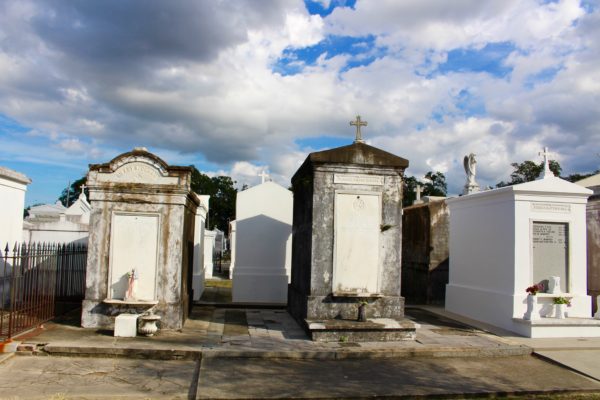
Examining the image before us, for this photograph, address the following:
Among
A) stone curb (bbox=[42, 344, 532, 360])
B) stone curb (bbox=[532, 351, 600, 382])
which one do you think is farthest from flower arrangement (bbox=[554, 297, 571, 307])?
stone curb (bbox=[42, 344, 532, 360])

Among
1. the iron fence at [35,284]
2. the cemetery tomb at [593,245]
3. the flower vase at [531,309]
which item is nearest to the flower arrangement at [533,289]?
the flower vase at [531,309]

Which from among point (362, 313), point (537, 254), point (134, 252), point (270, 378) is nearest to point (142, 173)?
point (134, 252)

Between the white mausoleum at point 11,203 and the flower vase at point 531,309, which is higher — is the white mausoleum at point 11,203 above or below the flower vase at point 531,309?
above

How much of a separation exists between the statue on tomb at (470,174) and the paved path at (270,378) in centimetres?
688

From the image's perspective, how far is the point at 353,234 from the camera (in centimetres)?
988

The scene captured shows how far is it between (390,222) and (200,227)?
7.16 meters

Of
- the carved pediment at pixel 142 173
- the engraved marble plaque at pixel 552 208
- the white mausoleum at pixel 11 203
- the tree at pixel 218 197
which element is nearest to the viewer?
the carved pediment at pixel 142 173

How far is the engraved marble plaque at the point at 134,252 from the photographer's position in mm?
9641

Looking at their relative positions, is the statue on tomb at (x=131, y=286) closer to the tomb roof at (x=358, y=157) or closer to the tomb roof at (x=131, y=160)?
the tomb roof at (x=131, y=160)

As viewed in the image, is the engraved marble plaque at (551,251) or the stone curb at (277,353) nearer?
the stone curb at (277,353)

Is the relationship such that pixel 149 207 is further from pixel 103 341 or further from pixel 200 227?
A: pixel 200 227

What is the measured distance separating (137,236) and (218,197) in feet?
209

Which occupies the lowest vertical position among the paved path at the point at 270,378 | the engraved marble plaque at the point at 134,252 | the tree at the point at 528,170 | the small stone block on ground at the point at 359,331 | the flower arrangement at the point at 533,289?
the paved path at the point at 270,378

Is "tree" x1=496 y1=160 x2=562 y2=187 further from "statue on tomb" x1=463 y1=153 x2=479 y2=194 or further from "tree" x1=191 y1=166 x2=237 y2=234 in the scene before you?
"tree" x1=191 y1=166 x2=237 y2=234
